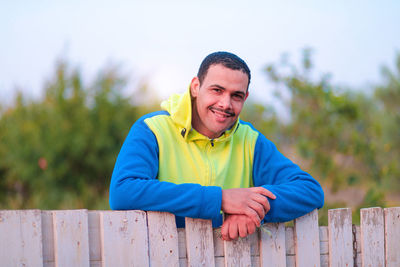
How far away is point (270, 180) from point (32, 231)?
149cm

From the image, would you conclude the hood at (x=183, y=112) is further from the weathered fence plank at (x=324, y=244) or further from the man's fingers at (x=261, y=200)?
the weathered fence plank at (x=324, y=244)

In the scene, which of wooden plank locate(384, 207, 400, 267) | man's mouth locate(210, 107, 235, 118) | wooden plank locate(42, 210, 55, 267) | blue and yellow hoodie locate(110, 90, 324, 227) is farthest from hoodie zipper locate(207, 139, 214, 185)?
wooden plank locate(384, 207, 400, 267)

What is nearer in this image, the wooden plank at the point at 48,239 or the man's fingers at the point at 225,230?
the wooden plank at the point at 48,239

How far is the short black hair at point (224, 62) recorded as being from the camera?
106 inches

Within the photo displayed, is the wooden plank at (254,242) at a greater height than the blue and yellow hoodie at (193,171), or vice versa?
the blue and yellow hoodie at (193,171)

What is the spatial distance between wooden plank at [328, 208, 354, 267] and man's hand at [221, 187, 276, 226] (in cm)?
55

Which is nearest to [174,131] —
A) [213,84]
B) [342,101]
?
[213,84]

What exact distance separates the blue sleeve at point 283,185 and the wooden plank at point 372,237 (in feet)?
1.15

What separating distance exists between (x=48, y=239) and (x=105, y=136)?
737cm

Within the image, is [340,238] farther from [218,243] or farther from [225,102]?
[225,102]

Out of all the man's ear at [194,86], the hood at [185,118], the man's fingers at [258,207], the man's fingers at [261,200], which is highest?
the man's ear at [194,86]

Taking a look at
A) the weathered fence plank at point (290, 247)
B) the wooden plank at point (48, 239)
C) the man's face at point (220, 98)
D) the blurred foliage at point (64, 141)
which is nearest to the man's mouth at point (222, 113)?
the man's face at point (220, 98)

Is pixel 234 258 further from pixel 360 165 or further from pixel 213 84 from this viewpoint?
pixel 360 165

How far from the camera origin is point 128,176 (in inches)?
90.0
